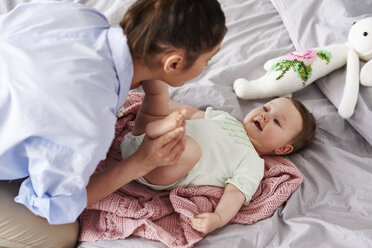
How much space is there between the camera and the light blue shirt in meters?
0.74

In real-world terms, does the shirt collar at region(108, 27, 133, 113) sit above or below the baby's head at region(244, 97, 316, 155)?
above

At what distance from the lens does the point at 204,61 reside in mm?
911

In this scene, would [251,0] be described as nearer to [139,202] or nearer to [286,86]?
[286,86]

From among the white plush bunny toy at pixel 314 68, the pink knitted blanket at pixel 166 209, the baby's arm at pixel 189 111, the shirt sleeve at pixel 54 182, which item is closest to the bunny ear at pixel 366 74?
the white plush bunny toy at pixel 314 68

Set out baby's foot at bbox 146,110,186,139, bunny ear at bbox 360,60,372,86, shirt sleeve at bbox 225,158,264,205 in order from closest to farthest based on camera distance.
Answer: baby's foot at bbox 146,110,186,139, shirt sleeve at bbox 225,158,264,205, bunny ear at bbox 360,60,372,86

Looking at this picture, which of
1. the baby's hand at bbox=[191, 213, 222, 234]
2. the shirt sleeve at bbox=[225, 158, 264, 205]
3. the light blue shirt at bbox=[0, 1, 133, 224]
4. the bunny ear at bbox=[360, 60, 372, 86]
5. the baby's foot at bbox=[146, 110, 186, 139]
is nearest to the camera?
the light blue shirt at bbox=[0, 1, 133, 224]

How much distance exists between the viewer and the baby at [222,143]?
1064 millimetres

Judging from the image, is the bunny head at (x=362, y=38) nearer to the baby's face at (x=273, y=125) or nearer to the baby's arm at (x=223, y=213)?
the baby's face at (x=273, y=125)

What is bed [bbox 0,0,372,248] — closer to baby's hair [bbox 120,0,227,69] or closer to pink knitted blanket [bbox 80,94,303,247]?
pink knitted blanket [bbox 80,94,303,247]

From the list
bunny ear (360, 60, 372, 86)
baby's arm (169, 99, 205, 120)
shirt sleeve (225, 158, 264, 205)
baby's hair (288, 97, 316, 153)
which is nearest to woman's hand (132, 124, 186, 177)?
shirt sleeve (225, 158, 264, 205)

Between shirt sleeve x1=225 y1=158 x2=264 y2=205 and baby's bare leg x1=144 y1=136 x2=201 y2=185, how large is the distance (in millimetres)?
138

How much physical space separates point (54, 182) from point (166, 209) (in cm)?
38

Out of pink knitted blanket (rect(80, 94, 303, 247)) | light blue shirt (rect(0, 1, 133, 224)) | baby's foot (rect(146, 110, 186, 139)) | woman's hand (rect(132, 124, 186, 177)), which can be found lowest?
pink knitted blanket (rect(80, 94, 303, 247))

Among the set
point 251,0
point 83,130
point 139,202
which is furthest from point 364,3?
point 83,130
